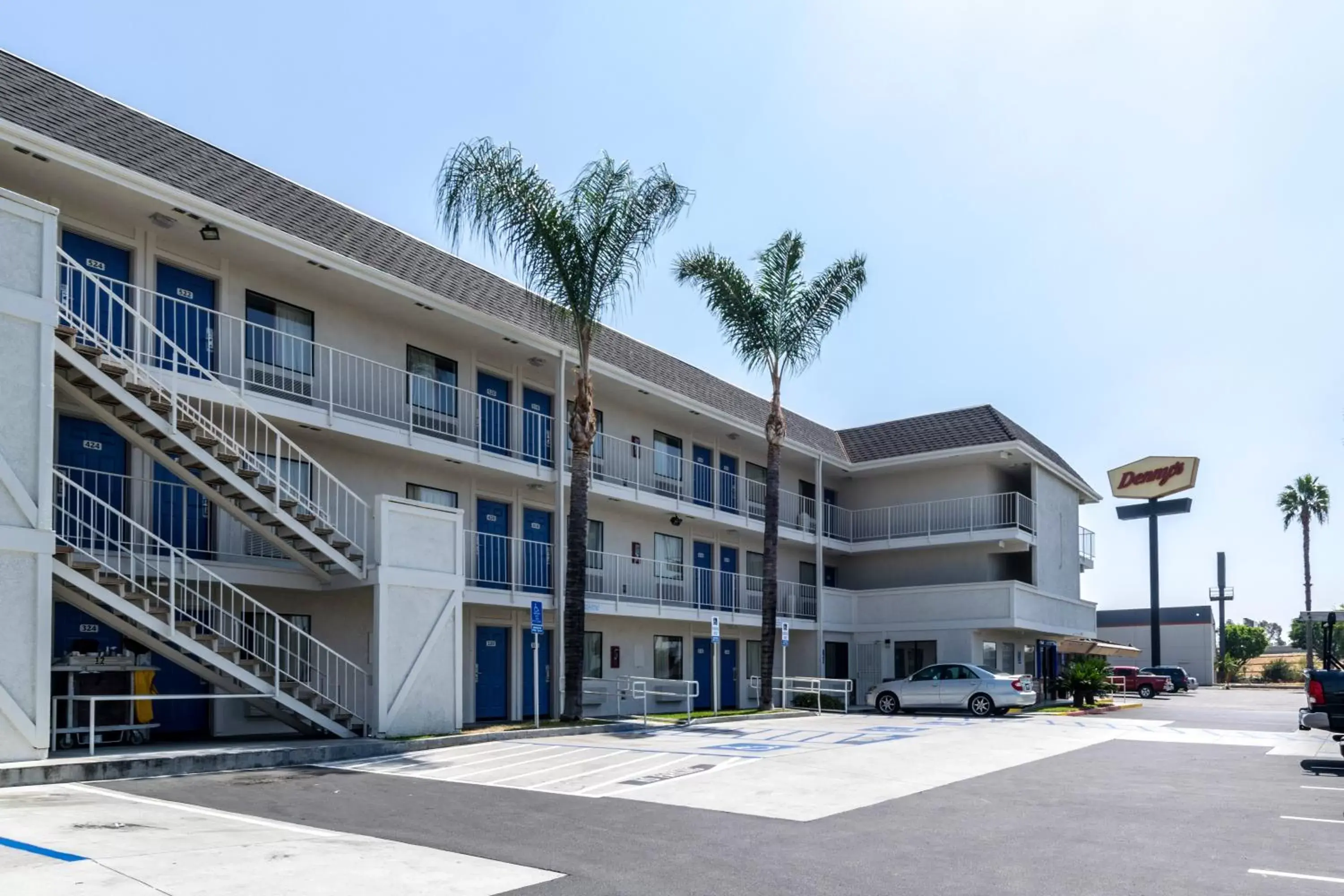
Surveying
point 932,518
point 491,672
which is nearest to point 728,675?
point 932,518

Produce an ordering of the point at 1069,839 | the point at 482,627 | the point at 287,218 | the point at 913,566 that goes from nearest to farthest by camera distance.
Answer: the point at 1069,839
the point at 287,218
the point at 482,627
the point at 913,566

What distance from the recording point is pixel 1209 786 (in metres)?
14.6

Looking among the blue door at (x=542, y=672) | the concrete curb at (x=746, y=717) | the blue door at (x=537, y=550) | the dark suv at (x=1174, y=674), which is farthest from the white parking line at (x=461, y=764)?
the dark suv at (x=1174, y=674)

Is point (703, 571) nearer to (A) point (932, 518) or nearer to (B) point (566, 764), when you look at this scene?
(A) point (932, 518)

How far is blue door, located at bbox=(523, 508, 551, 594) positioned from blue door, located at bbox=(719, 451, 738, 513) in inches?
292

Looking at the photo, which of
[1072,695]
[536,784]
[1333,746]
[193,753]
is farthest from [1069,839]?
[1072,695]

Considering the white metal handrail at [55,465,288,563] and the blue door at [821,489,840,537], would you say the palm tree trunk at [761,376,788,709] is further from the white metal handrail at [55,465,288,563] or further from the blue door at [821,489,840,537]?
the white metal handrail at [55,465,288,563]

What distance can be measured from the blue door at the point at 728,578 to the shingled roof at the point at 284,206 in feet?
12.4

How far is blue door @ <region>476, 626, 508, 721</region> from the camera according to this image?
80.0 feet

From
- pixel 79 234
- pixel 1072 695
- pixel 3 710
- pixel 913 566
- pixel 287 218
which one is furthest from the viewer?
pixel 913 566

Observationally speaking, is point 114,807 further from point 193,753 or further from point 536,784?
point 536,784

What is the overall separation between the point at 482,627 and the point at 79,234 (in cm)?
1110

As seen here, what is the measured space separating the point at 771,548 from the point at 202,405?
49.2 feet

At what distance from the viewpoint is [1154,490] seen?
55.3m
